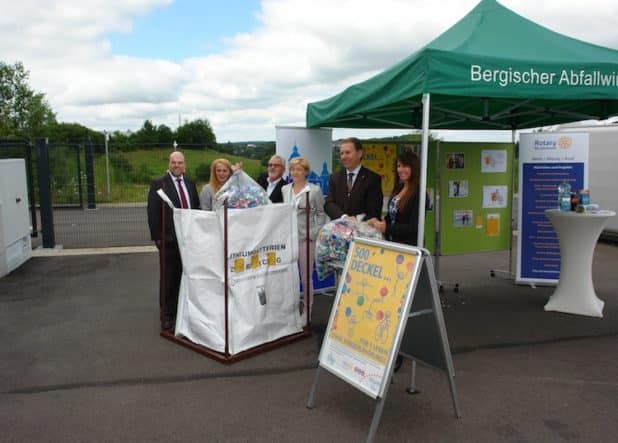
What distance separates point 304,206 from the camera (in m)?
4.87

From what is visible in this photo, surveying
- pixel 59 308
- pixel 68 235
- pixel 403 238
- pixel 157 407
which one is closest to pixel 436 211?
pixel 403 238

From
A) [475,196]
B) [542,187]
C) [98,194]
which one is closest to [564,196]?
[542,187]

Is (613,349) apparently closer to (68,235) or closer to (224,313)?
(224,313)

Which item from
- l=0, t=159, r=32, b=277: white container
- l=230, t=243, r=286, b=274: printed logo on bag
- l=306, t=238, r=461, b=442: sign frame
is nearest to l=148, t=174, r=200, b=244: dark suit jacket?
l=230, t=243, r=286, b=274: printed logo on bag

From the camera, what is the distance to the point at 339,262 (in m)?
3.94

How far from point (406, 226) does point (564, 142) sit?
2.98 m

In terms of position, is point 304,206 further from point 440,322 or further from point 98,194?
point 98,194

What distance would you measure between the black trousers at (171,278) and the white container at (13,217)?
360 centimetres

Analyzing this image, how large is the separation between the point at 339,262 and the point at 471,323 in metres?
1.93

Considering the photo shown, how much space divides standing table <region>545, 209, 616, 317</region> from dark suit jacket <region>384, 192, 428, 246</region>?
192 centimetres

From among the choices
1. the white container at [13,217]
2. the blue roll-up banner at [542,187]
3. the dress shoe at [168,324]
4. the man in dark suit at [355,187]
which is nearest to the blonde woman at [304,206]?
the man in dark suit at [355,187]

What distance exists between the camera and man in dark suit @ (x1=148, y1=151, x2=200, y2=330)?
4863 mm

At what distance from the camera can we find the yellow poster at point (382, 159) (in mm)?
6105

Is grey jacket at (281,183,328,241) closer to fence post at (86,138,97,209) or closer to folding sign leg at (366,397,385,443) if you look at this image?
folding sign leg at (366,397,385,443)
